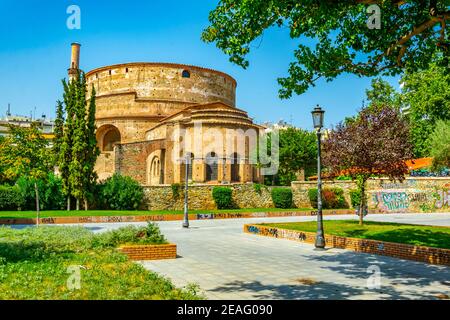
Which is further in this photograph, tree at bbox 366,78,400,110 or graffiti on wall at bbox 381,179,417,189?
tree at bbox 366,78,400,110

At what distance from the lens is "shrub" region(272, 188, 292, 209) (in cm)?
3434

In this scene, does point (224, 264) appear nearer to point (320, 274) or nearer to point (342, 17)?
point (320, 274)

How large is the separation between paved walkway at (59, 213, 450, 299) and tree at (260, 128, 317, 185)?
3414 centimetres

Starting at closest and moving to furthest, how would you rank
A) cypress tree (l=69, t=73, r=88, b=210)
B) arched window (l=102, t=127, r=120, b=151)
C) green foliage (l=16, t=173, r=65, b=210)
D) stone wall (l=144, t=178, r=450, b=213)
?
green foliage (l=16, t=173, r=65, b=210) < cypress tree (l=69, t=73, r=88, b=210) < stone wall (l=144, t=178, r=450, b=213) < arched window (l=102, t=127, r=120, b=151)

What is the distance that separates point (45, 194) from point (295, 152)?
89.6 feet

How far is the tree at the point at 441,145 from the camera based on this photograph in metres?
34.7

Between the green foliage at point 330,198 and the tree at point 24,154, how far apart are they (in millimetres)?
22930

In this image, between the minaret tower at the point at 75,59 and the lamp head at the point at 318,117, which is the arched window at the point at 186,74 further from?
A: the lamp head at the point at 318,117

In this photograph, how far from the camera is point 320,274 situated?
8578mm

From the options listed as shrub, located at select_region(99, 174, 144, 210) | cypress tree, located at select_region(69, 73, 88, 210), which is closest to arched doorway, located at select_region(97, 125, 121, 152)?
cypress tree, located at select_region(69, 73, 88, 210)

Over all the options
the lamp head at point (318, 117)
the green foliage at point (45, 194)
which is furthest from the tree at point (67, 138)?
the lamp head at point (318, 117)

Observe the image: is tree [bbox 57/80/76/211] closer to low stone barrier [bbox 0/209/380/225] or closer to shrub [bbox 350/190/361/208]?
low stone barrier [bbox 0/209/380/225]

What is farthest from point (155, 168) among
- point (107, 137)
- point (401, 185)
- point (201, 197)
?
point (401, 185)
